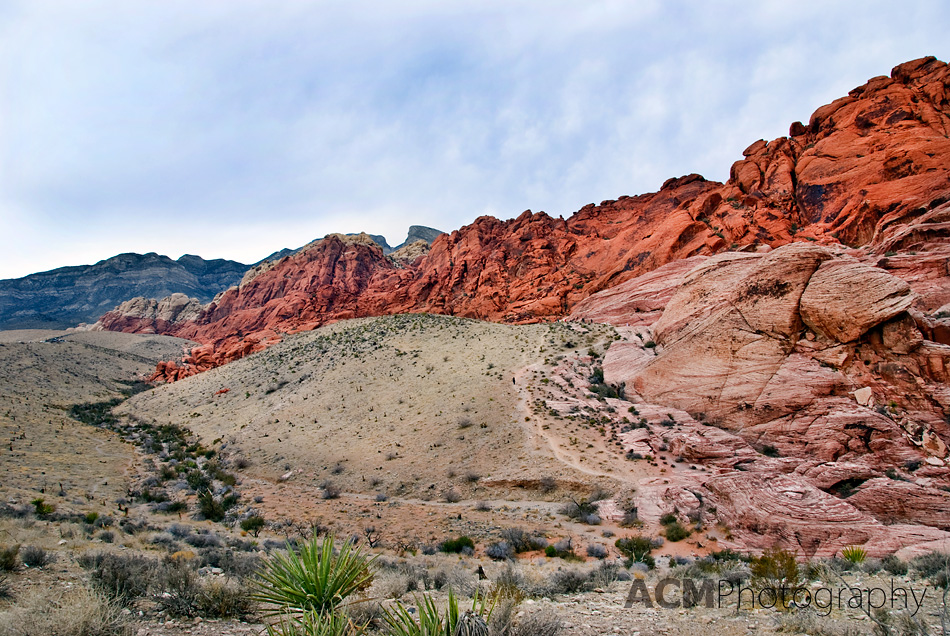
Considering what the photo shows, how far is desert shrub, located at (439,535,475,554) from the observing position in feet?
38.4

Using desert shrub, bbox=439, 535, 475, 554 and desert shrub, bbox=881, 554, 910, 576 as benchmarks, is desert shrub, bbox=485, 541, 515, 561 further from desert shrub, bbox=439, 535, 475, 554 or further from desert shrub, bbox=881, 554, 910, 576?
desert shrub, bbox=881, 554, 910, 576

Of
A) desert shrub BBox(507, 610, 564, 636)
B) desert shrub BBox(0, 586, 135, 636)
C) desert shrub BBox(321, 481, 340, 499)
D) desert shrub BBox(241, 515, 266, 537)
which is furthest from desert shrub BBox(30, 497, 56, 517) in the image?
desert shrub BBox(507, 610, 564, 636)

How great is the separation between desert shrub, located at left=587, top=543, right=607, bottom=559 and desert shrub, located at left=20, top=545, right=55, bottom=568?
1107 centimetres

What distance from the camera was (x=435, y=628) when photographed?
3.98 meters

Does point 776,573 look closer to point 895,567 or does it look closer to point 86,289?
point 895,567

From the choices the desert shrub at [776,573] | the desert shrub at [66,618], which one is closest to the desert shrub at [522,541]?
the desert shrub at [776,573]

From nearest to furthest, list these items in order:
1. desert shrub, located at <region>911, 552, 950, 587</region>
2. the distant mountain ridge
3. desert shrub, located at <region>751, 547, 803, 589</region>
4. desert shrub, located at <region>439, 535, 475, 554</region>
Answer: desert shrub, located at <region>911, 552, 950, 587</region>
desert shrub, located at <region>751, 547, 803, 589</region>
desert shrub, located at <region>439, 535, 475, 554</region>
the distant mountain ridge

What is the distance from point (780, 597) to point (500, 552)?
261 inches

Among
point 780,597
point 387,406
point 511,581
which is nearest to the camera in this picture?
point 780,597

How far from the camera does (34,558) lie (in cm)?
644

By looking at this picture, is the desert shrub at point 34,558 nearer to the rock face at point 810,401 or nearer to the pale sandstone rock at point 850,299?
the rock face at point 810,401

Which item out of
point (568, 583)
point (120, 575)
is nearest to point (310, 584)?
point (120, 575)

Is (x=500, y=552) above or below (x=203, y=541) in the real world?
below

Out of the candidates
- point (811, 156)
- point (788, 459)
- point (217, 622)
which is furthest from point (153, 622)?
point (811, 156)
